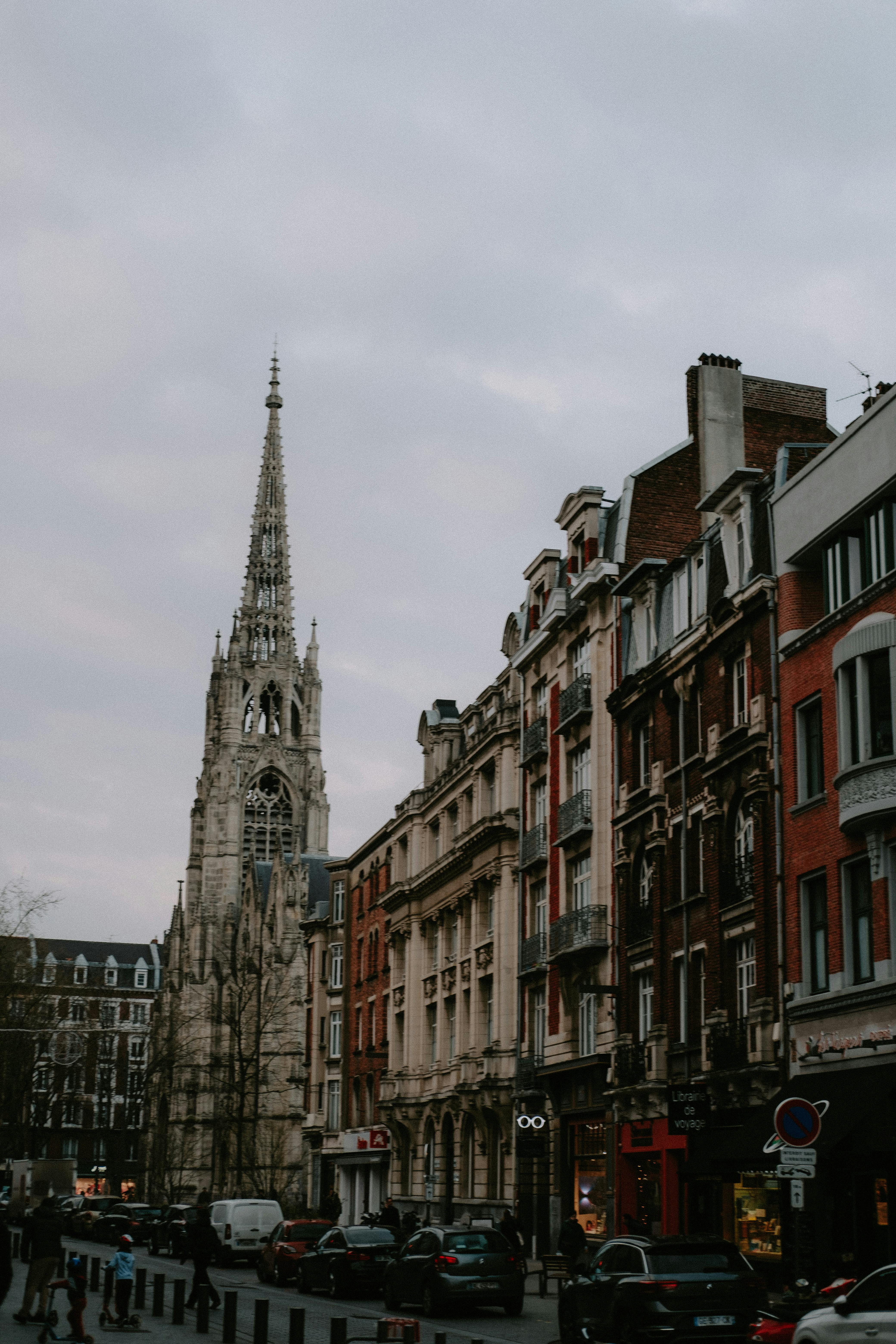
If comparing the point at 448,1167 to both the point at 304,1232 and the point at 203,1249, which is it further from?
the point at 203,1249

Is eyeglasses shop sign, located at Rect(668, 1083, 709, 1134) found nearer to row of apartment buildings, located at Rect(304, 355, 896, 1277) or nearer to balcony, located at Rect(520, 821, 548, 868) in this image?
row of apartment buildings, located at Rect(304, 355, 896, 1277)

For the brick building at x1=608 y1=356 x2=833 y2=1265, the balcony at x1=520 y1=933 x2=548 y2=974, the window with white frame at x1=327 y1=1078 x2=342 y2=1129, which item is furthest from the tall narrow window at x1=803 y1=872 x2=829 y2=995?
the window with white frame at x1=327 y1=1078 x2=342 y2=1129

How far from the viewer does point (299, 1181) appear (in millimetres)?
97500

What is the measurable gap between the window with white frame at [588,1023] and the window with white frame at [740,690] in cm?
999

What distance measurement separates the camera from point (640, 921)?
36.2m

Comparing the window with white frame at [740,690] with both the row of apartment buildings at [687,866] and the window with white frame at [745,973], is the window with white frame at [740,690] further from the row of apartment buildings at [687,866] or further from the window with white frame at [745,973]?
the window with white frame at [745,973]

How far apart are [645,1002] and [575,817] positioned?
6151 millimetres

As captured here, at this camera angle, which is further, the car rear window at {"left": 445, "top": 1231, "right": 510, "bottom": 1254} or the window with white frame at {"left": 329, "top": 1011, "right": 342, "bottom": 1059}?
the window with white frame at {"left": 329, "top": 1011, "right": 342, "bottom": 1059}

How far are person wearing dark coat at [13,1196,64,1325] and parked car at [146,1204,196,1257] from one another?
78.3 feet

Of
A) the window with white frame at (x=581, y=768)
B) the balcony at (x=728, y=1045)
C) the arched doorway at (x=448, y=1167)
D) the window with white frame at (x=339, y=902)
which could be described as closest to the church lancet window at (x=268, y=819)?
the window with white frame at (x=339, y=902)

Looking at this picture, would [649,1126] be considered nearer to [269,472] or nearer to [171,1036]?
[171,1036]

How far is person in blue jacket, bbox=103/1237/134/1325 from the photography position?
24.1 metres

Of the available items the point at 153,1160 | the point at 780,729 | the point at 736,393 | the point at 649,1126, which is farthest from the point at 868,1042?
the point at 153,1160

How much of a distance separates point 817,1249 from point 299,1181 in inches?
2970
